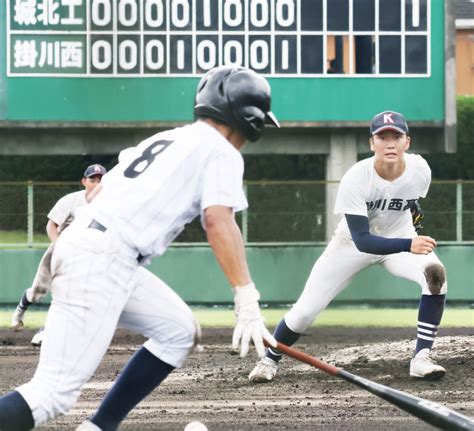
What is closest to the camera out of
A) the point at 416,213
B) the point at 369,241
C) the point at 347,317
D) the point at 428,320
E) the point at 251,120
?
the point at 251,120

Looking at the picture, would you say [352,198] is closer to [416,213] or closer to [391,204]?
[391,204]

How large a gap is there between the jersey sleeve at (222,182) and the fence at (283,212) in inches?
488

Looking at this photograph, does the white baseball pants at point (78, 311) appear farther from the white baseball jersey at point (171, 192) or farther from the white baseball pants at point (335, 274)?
the white baseball pants at point (335, 274)

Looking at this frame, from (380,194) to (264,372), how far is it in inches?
56.6

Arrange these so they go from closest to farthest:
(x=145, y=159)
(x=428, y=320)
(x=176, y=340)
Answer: (x=145, y=159) < (x=176, y=340) < (x=428, y=320)

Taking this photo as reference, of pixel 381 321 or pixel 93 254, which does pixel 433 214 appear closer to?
pixel 381 321

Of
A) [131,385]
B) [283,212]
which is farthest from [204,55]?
→ [131,385]

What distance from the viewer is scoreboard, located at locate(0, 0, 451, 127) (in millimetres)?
16906

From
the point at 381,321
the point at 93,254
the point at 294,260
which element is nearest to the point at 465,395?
the point at 93,254

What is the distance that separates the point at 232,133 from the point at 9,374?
15.2 ft

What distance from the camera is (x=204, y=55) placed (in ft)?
56.0

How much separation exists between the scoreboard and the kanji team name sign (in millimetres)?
13

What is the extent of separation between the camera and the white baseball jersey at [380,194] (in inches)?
337

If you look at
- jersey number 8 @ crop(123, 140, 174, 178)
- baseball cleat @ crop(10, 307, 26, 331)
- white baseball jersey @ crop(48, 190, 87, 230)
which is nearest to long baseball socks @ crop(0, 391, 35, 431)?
jersey number 8 @ crop(123, 140, 174, 178)
